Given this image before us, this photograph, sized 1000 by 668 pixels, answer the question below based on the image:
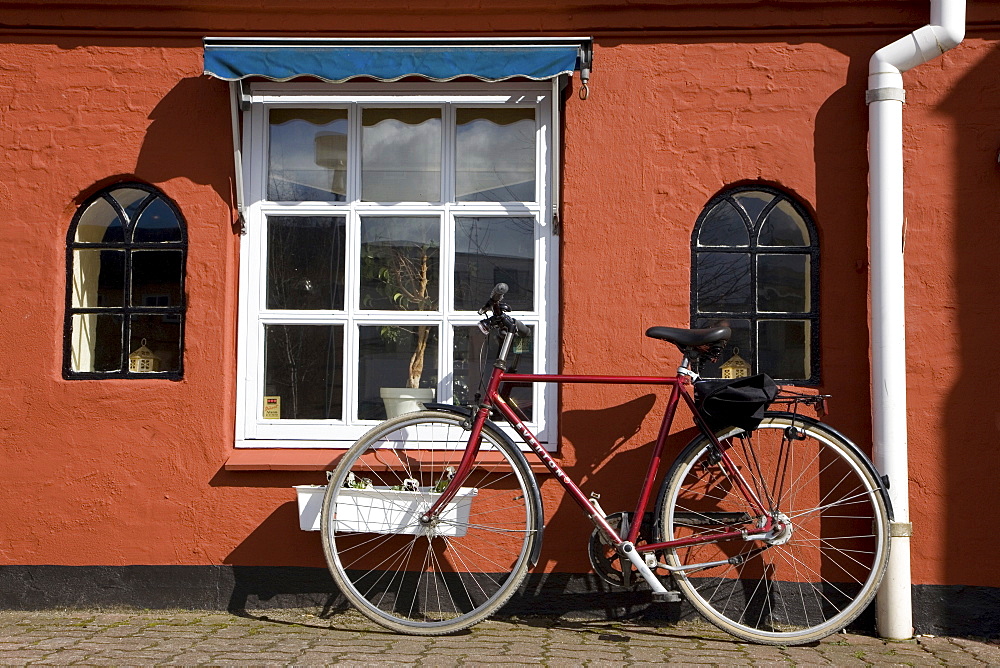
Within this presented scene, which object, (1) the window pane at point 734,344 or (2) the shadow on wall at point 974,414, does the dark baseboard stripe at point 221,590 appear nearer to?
(1) the window pane at point 734,344

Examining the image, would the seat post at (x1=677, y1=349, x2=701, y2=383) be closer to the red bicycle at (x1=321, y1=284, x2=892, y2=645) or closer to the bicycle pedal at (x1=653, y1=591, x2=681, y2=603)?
the red bicycle at (x1=321, y1=284, x2=892, y2=645)

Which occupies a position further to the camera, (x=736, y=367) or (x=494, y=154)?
(x=494, y=154)

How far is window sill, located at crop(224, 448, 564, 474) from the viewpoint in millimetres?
4742

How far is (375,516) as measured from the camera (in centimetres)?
449

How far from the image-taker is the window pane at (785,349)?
Answer: 4.84m

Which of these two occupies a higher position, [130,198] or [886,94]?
[886,94]

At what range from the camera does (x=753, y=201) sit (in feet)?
16.0

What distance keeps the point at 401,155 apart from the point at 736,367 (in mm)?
2062

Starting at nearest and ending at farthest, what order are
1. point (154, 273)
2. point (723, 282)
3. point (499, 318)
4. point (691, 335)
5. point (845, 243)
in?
point (691, 335), point (499, 318), point (845, 243), point (723, 282), point (154, 273)

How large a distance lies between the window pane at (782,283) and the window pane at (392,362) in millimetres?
1691

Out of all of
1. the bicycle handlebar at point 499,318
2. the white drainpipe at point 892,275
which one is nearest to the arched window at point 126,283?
the bicycle handlebar at point 499,318

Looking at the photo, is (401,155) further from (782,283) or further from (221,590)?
(221,590)

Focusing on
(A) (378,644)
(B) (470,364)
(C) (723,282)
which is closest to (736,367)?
(C) (723,282)

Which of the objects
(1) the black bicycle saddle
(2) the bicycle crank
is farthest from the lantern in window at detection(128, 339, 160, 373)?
(1) the black bicycle saddle
